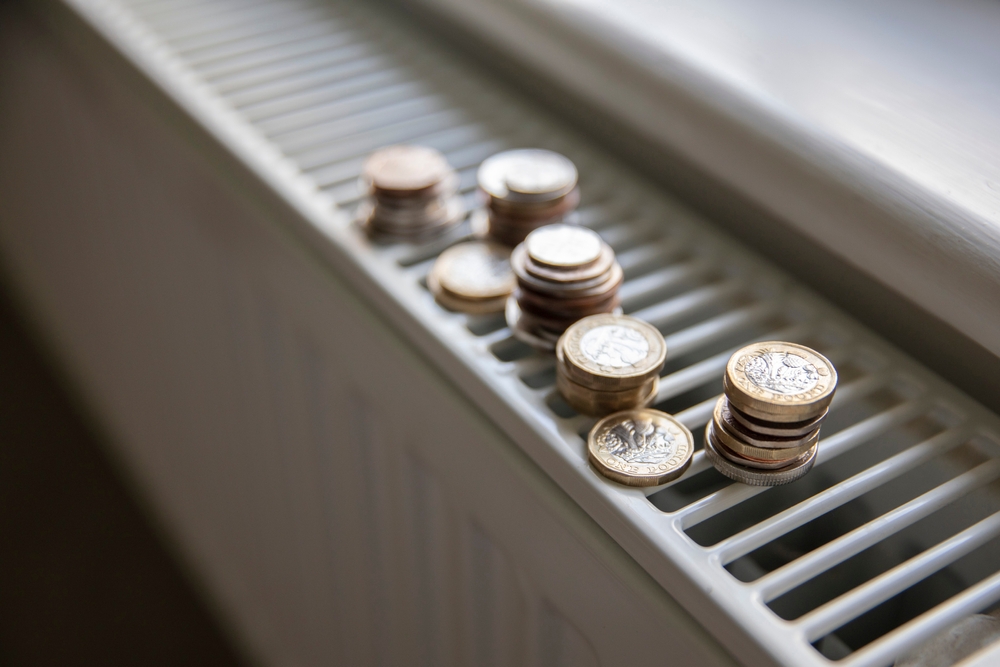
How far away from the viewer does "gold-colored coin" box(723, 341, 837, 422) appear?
44 centimetres

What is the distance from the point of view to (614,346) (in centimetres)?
50

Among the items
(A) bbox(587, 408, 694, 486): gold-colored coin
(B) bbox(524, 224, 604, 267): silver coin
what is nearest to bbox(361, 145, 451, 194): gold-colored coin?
(B) bbox(524, 224, 604, 267): silver coin

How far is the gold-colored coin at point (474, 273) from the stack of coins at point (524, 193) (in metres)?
0.03

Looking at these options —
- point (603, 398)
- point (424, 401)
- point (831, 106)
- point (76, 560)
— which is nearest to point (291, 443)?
point (424, 401)

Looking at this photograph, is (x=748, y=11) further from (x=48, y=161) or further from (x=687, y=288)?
(x=48, y=161)

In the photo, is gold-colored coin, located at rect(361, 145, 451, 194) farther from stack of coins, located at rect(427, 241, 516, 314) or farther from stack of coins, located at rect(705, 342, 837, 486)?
stack of coins, located at rect(705, 342, 837, 486)

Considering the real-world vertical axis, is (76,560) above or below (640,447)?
below

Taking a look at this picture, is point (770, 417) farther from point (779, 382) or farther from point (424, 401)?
point (424, 401)

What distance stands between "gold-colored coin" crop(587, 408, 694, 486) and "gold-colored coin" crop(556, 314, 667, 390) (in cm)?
2

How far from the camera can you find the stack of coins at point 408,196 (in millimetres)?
619

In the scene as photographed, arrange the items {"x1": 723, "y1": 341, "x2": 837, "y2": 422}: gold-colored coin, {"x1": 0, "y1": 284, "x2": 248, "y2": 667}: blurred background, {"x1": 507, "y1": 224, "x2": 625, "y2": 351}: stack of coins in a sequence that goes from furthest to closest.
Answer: {"x1": 0, "y1": 284, "x2": 248, "y2": 667}: blurred background → {"x1": 507, "y1": 224, "x2": 625, "y2": 351}: stack of coins → {"x1": 723, "y1": 341, "x2": 837, "y2": 422}: gold-colored coin

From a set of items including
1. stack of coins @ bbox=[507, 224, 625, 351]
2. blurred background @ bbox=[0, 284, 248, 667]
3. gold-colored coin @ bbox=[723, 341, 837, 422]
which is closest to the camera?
gold-colored coin @ bbox=[723, 341, 837, 422]

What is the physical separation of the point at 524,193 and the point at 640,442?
223mm

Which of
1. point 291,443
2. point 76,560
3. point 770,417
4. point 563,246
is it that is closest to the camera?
point 770,417
